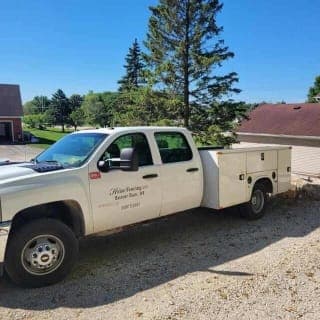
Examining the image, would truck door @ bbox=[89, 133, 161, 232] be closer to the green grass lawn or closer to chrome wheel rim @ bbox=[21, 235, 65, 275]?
chrome wheel rim @ bbox=[21, 235, 65, 275]

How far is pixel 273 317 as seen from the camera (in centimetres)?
407

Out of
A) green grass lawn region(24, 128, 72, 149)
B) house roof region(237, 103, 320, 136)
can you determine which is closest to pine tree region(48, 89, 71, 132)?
green grass lawn region(24, 128, 72, 149)

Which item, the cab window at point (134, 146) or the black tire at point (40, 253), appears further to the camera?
the cab window at point (134, 146)

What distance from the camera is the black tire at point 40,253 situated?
4660 millimetres

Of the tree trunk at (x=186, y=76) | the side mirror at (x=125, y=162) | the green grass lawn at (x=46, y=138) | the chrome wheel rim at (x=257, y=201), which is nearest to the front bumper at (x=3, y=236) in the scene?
the side mirror at (x=125, y=162)

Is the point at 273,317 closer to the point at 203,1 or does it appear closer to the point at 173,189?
the point at 173,189

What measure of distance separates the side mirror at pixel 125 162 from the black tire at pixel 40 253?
0.97m

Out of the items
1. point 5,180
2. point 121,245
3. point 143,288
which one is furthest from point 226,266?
point 5,180

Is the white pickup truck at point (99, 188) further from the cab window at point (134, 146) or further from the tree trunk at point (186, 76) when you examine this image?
the tree trunk at point (186, 76)

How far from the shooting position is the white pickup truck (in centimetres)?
474

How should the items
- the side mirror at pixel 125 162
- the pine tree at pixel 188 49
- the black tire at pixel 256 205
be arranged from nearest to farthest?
the side mirror at pixel 125 162 < the black tire at pixel 256 205 < the pine tree at pixel 188 49

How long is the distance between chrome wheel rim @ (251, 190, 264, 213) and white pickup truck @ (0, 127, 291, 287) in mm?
197

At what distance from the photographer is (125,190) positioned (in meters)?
5.71

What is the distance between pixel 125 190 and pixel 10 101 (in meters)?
40.6
